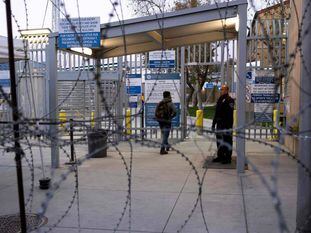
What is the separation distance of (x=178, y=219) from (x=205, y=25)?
15.1 ft

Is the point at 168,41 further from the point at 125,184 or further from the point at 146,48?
the point at 125,184

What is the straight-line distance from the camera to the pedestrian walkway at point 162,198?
509cm

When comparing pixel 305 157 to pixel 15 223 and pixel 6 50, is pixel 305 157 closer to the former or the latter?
pixel 15 223

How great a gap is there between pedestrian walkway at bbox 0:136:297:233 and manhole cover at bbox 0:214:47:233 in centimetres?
14

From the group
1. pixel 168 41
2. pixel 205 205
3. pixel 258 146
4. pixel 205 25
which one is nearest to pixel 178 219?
pixel 205 205

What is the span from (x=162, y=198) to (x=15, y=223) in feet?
7.01

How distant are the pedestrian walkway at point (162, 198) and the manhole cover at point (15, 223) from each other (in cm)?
14

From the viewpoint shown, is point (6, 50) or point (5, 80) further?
point (5, 80)

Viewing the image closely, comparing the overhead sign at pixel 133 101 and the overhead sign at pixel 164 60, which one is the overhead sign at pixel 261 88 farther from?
the overhead sign at pixel 133 101

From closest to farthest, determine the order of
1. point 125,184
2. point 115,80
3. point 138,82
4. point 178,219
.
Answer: point 178,219
point 125,184
point 115,80
point 138,82

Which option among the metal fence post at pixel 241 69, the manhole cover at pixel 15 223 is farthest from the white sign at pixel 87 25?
the manhole cover at pixel 15 223

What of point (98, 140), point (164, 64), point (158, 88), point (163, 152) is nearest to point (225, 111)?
point (163, 152)

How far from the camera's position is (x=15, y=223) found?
522 centimetres

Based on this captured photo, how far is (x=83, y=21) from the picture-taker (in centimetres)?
859
